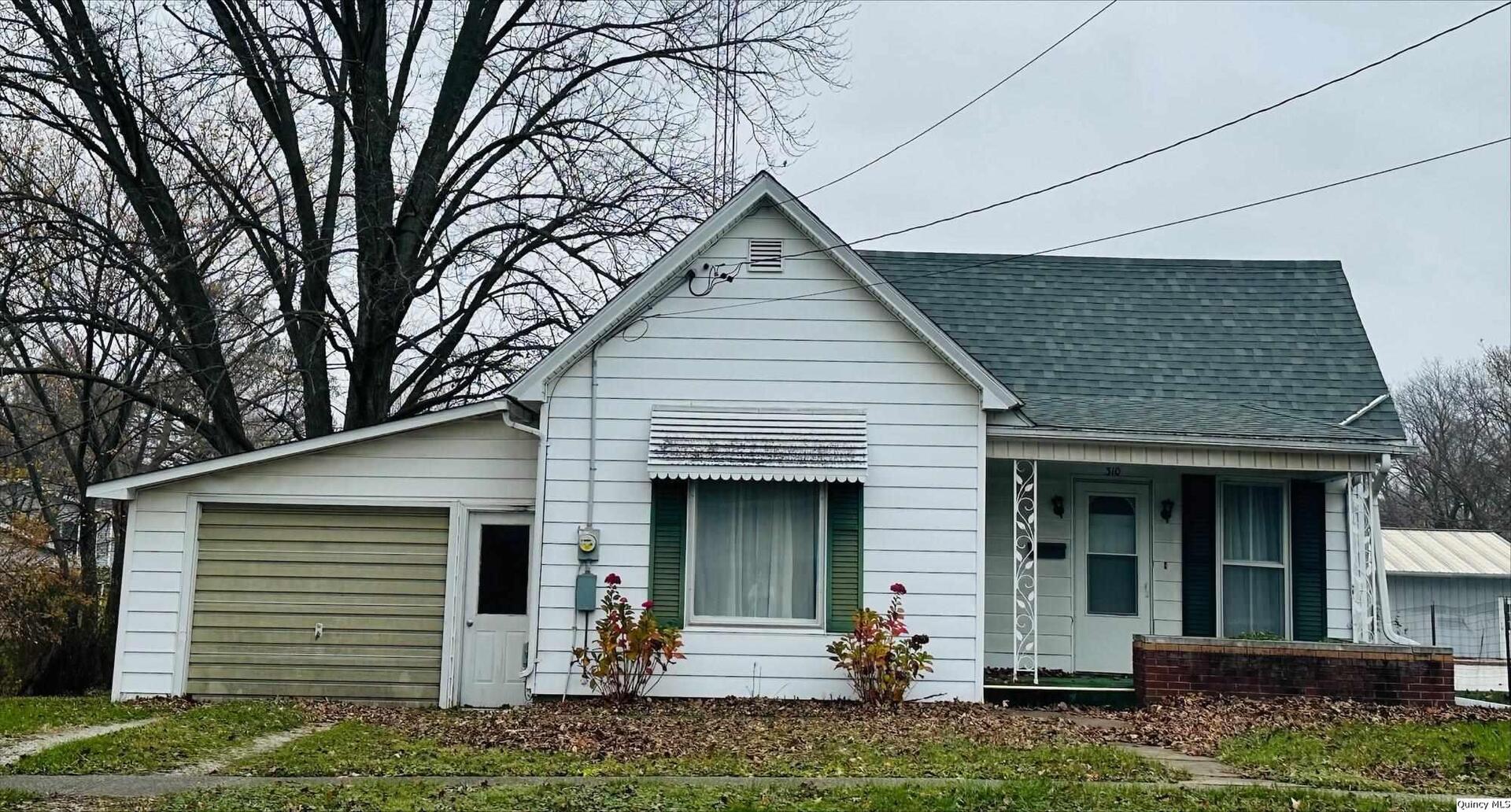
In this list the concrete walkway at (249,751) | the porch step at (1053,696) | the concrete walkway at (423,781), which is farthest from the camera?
the porch step at (1053,696)

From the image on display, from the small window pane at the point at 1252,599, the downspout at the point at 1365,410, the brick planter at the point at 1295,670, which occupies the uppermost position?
the downspout at the point at 1365,410

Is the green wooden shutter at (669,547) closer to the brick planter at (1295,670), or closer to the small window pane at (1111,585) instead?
the brick planter at (1295,670)

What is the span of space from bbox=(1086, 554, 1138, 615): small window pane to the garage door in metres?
7.17

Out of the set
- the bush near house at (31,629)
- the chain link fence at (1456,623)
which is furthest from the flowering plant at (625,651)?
the chain link fence at (1456,623)

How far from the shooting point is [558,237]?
18.7 metres

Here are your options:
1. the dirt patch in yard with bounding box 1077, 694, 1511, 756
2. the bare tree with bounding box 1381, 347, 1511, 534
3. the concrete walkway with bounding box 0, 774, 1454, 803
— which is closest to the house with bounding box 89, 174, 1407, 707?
the dirt patch in yard with bounding box 1077, 694, 1511, 756

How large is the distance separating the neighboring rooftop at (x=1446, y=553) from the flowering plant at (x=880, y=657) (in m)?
28.2

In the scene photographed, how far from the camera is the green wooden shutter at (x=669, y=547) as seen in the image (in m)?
13.5

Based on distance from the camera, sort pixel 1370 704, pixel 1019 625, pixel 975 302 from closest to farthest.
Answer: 1. pixel 1370 704
2. pixel 1019 625
3. pixel 975 302

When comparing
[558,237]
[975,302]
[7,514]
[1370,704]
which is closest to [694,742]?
[1370,704]

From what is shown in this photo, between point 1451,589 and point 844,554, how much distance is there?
31904mm

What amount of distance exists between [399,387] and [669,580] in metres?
7.95

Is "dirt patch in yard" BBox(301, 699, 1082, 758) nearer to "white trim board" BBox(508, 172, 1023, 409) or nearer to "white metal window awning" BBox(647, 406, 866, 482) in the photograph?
"white metal window awning" BBox(647, 406, 866, 482)

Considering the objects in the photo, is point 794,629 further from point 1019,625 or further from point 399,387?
point 399,387
